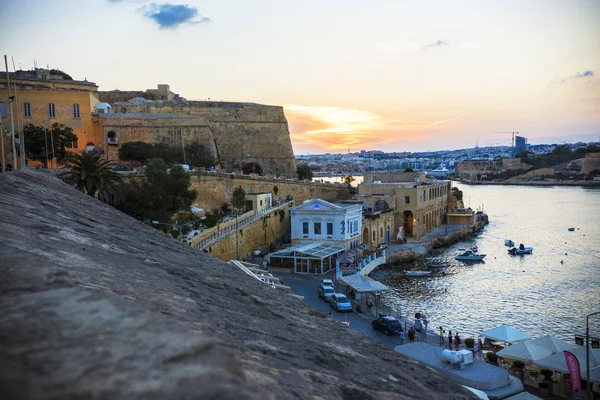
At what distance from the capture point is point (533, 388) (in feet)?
45.9

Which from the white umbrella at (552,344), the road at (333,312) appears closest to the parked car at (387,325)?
the road at (333,312)

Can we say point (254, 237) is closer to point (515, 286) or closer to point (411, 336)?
point (515, 286)

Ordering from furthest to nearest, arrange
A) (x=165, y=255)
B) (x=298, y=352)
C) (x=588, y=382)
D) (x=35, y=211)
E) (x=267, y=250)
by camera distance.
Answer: (x=267, y=250)
(x=588, y=382)
(x=165, y=255)
(x=35, y=211)
(x=298, y=352)

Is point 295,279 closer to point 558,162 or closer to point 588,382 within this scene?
point 588,382

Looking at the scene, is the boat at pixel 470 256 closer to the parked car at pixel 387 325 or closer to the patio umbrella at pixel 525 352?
the parked car at pixel 387 325

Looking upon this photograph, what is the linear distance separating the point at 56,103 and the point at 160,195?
39.1ft

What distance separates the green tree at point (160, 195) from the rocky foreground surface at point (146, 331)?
20.4 m

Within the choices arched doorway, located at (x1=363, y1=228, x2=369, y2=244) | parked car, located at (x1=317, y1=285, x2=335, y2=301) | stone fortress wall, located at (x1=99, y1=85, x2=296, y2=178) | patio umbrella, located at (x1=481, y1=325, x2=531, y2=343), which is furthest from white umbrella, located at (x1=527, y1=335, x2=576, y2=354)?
stone fortress wall, located at (x1=99, y1=85, x2=296, y2=178)

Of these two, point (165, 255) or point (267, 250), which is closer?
point (165, 255)

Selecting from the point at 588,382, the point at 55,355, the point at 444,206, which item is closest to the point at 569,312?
the point at 588,382

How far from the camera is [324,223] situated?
30.1 m

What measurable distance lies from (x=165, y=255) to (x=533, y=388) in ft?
43.4

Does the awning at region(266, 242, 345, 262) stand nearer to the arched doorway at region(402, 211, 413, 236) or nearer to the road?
the road

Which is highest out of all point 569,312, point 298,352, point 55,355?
point 55,355
